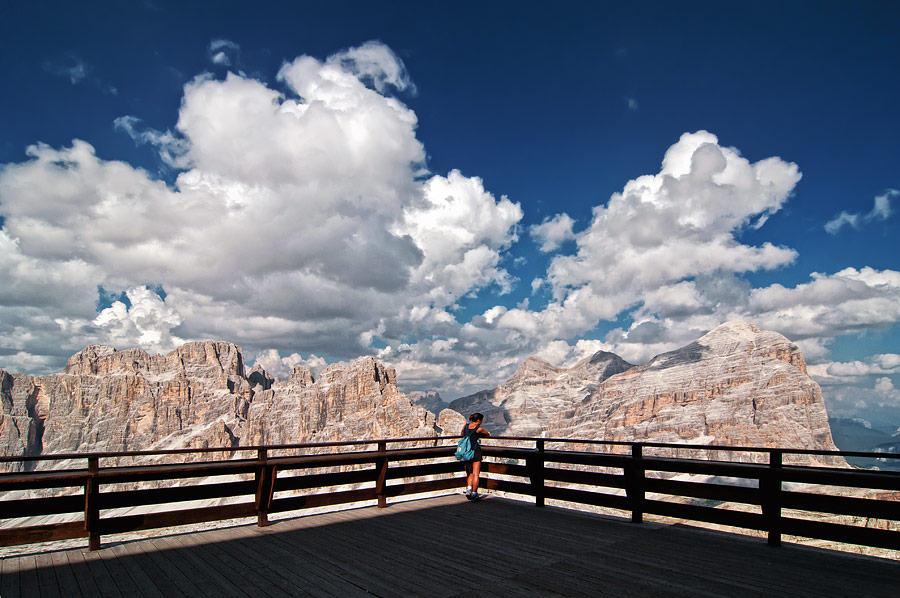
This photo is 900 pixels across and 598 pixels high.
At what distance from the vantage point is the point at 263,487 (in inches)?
373

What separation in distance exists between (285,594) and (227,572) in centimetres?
123

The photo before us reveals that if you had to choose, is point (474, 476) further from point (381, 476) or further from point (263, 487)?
point (263, 487)

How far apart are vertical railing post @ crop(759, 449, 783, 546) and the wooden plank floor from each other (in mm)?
286

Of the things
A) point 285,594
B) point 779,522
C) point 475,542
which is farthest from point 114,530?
point 779,522

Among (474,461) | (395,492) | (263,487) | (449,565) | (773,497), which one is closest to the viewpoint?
(449,565)

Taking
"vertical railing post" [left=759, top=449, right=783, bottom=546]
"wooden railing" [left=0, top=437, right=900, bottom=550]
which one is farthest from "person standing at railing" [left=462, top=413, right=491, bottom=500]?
"vertical railing post" [left=759, top=449, right=783, bottom=546]

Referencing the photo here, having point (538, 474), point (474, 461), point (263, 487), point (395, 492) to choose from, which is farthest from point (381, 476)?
point (538, 474)

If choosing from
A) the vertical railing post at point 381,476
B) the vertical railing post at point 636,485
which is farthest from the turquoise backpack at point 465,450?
the vertical railing post at point 636,485

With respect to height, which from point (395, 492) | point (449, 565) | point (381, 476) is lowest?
point (395, 492)

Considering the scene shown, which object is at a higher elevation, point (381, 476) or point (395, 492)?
point (381, 476)

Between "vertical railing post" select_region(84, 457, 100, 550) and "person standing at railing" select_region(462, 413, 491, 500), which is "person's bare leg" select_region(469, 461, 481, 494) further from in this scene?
"vertical railing post" select_region(84, 457, 100, 550)

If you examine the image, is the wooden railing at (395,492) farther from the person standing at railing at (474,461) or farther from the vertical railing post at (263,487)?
the person standing at railing at (474,461)

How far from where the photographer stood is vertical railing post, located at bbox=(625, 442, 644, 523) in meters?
9.56

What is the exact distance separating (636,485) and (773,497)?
2150 mm
